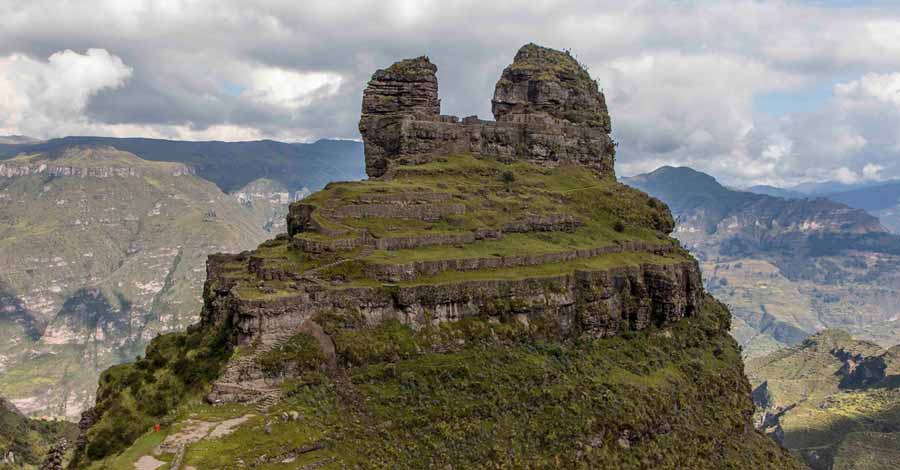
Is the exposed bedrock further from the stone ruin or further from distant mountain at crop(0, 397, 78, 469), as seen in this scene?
distant mountain at crop(0, 397, 78, 469)

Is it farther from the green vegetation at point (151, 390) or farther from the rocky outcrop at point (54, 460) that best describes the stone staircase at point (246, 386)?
the rocky outcrop at point (54, 460)

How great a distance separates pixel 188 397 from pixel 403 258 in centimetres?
2185

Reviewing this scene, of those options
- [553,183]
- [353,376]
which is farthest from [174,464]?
[553,183]

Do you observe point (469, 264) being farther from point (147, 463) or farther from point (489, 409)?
point (147, 463)

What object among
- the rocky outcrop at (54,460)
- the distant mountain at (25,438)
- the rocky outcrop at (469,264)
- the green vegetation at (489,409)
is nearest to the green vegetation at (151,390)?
the rocky outcrop at (54,460)

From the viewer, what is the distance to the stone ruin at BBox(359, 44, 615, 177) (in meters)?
104

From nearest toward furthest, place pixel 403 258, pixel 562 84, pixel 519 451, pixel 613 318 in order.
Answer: pixel 519 451 → pixel 403 258 → pixel 613 318 → pixel 562 84

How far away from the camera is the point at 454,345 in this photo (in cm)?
6075

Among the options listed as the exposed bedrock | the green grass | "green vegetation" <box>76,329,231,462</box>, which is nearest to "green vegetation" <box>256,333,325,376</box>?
the exposed bedrock

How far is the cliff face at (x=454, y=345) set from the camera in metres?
52.2

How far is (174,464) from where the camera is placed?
1673 inches

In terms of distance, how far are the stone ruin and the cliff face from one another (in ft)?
17.9

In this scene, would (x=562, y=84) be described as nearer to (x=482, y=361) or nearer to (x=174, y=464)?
(x=482, y=361)

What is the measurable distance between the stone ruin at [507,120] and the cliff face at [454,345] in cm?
546
